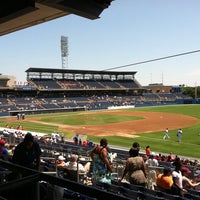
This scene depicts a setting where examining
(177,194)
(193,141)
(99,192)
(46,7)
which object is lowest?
(193,141)

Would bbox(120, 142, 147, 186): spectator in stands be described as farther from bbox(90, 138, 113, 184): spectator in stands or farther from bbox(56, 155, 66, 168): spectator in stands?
bbox(56, 155, 66, 168): spectator in stands

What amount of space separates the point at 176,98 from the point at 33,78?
4730cm

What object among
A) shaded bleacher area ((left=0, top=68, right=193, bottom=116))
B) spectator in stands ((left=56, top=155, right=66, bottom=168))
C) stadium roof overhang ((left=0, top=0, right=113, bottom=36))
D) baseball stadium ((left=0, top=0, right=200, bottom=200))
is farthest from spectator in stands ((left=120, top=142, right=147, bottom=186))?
shaded bleacher area ((left=0, top=68, right=193, bottom=116))

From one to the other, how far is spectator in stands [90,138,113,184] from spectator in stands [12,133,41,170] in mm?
1501

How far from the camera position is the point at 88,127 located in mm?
40562

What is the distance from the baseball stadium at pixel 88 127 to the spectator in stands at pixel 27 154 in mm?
444

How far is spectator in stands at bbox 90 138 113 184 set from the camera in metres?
7.01

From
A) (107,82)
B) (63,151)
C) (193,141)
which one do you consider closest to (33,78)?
(107,82)

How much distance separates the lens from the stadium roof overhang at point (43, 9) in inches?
132

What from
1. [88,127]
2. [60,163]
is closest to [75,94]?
[88,127]

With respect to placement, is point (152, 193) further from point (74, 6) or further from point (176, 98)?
point (176, 98)

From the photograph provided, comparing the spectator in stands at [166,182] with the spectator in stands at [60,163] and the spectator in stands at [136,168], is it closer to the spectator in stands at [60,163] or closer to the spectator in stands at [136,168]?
the spectator in stands at [136,168]

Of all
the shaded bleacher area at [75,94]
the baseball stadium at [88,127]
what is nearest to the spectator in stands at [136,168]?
the baseball stadium at [88,127]

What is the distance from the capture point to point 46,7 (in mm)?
3400
